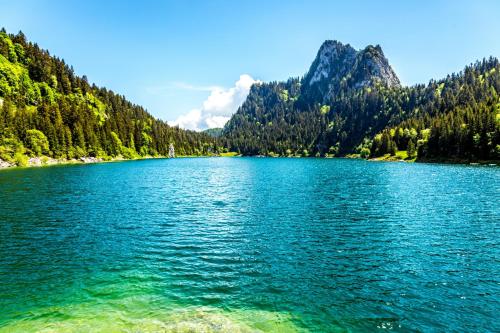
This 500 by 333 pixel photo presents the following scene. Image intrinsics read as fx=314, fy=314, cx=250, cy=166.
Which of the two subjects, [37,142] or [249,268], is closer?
[249,268]

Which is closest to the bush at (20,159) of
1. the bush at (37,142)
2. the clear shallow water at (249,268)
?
the bush at (37,142)

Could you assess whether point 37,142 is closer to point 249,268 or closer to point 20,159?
point 20,159

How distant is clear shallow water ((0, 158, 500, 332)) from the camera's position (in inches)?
701

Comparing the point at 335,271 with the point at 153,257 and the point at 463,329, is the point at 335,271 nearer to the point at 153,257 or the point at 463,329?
the point at 463,329

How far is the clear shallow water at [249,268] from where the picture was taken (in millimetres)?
17812

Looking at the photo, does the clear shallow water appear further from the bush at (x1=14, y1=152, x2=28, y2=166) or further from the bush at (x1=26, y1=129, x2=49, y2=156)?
the bush at (x1=26, y1=129, x2=49, y2=156)

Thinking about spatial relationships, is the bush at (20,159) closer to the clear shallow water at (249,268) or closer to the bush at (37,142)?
the bush at (37,142)

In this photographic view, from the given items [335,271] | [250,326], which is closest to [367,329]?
[250,326]

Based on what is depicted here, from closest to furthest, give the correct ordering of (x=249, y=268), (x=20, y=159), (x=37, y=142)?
(x=249, y=268)
(x=20, y=159)
(x=37, y=142)

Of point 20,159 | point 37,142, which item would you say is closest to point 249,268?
point 20,159

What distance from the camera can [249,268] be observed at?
992 inches

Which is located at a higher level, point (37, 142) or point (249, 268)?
point (37, 142)

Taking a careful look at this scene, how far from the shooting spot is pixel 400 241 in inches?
1252

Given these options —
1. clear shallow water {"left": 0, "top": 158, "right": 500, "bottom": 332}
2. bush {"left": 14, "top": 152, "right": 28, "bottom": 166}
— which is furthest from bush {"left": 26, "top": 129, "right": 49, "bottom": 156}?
clear shallow water {"left": 0, "top": 158, "right": 500, "bottom": 332}
